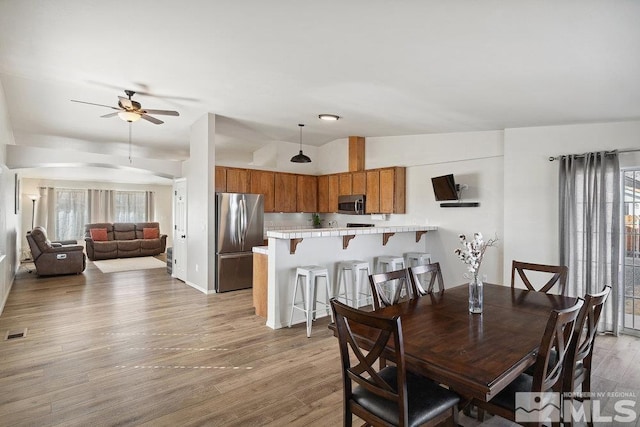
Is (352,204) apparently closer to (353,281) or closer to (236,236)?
(236,236)

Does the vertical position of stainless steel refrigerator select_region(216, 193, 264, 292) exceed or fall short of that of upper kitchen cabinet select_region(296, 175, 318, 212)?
it falls short

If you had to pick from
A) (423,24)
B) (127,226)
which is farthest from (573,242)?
(127,226)

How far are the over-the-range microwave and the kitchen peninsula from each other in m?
1.43

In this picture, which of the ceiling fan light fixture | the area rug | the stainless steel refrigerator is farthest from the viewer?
the area rug

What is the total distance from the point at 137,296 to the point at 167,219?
7.23m

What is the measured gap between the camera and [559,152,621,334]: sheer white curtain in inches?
148

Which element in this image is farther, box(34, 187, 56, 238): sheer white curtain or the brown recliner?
box(34, 187, 56, 238): sheer white curtain

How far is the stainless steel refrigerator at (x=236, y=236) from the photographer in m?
5.73

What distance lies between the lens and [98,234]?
32.7 feet

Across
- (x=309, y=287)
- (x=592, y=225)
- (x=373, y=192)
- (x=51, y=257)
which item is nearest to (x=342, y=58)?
(x=309, y=287)

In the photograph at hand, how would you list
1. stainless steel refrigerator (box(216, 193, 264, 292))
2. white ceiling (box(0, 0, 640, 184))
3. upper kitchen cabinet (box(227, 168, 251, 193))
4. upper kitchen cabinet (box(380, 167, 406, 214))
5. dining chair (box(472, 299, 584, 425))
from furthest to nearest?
upper kitchen cabinet (box(227, 168, 251, 193))
upper kitchen cabinet (box(380, 167, 406, 214))
stainless steel refrigerator (box(216, 193, 264, 292))
white ceiling (box(0, 0, 640, 184))
dining chair (box(472, 299, 584, 425))

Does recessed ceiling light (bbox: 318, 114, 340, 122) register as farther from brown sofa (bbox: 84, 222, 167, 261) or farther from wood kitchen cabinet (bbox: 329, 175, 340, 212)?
brown sofa (bbox: 84, 222, 167, 261)

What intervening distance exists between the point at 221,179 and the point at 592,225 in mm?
5553

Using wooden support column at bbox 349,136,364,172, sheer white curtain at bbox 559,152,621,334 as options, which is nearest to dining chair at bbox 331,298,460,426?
sheer white curtain at bbox 559,152,621,334
